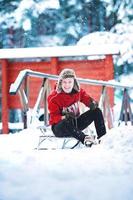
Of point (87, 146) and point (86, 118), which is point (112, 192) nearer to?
point (87, 146)

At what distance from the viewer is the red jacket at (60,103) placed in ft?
14.7

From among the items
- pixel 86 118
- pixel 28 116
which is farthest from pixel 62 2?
pixel 86 118

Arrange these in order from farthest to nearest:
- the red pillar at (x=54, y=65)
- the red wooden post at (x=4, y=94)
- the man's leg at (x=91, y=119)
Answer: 1. the red wooden post at (x=4, y=94)
2. the red pillar at (x=54, y=65)
3. the man's leg at (x=91, y=119)

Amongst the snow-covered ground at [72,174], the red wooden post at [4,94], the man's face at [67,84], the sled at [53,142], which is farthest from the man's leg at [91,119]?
the red wooden post at [4,94]

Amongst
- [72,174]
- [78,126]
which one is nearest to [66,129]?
[78,126]

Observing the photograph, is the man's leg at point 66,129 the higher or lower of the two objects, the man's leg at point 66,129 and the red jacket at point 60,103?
the lower

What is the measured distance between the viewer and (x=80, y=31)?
48.8 ft

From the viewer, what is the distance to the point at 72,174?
2.48m

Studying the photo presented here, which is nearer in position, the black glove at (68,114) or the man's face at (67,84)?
the black glove at (68,114)

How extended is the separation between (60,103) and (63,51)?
4071 millimetres

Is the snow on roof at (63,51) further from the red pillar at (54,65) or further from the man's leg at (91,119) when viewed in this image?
the man's leg at (91,119)

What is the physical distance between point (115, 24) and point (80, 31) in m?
1.38

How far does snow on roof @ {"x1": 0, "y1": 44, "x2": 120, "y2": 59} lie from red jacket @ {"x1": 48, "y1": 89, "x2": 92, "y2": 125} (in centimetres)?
364

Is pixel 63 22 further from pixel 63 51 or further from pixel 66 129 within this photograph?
pixel 66 129
